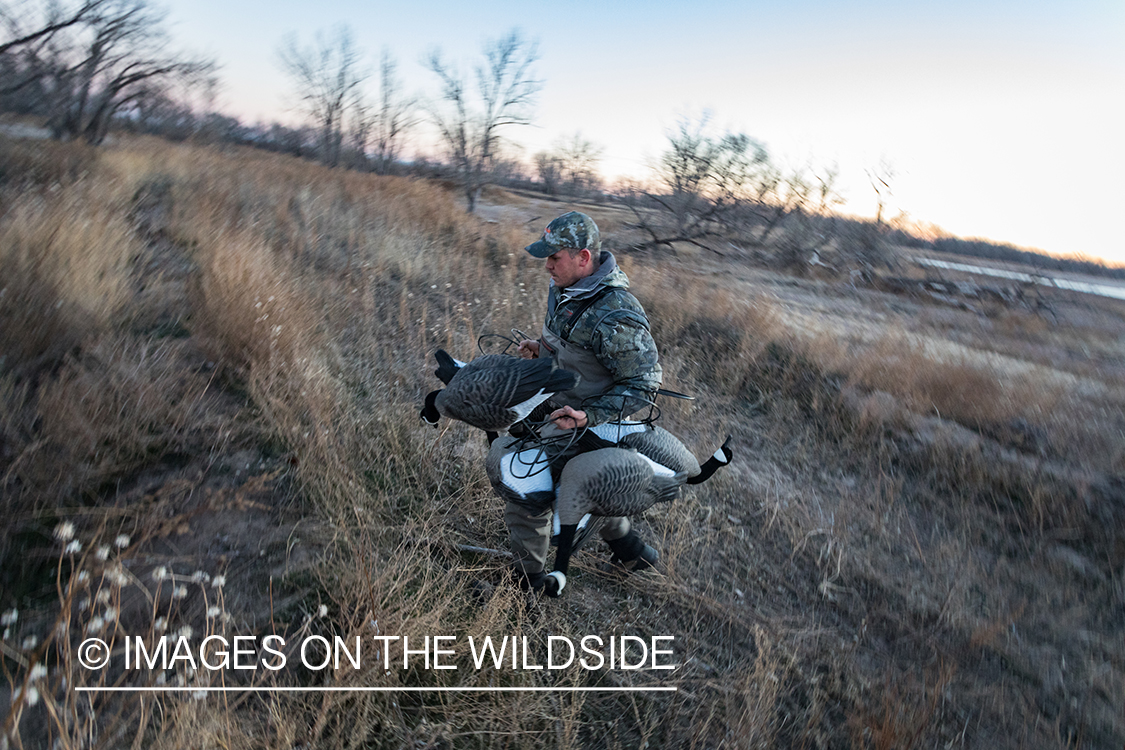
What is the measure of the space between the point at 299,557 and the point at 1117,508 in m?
6.23

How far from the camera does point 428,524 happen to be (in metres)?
3.42

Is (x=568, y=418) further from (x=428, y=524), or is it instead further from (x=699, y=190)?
(x=699, y=190)

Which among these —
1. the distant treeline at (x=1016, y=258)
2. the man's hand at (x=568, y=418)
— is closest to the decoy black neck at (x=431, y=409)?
the man's hand at (x=568, y=418)

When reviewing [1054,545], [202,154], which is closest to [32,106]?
[202,154]

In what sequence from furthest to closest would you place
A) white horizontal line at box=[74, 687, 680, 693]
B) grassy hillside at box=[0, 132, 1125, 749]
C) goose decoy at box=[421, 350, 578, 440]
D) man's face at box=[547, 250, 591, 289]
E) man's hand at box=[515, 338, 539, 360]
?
man's hand at box=[515, 338, 539, 360], man's face at box=[547, 250, 591, 289], grassy hillside at box=[0, 132, 1125, 749], goose decoy at box=[421, 350, 578, 440], white horizontal line at box=[74, 687, 680, 693]

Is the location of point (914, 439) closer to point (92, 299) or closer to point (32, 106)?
point (92, 299)

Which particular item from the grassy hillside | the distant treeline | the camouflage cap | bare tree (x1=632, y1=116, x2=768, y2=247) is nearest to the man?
the camouflage cap

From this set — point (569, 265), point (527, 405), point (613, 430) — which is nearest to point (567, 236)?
point (569, 265)

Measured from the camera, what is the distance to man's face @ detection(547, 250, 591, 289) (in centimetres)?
267

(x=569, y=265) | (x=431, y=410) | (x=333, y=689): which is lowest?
(x=333, y=689)

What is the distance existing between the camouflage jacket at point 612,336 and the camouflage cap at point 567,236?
0.16 meters

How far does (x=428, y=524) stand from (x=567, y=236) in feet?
6.48

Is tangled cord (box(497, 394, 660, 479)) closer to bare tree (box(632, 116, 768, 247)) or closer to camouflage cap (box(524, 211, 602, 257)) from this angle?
camouflage cap (box(524, 211, 602, 257))

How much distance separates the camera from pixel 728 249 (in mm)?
11742
